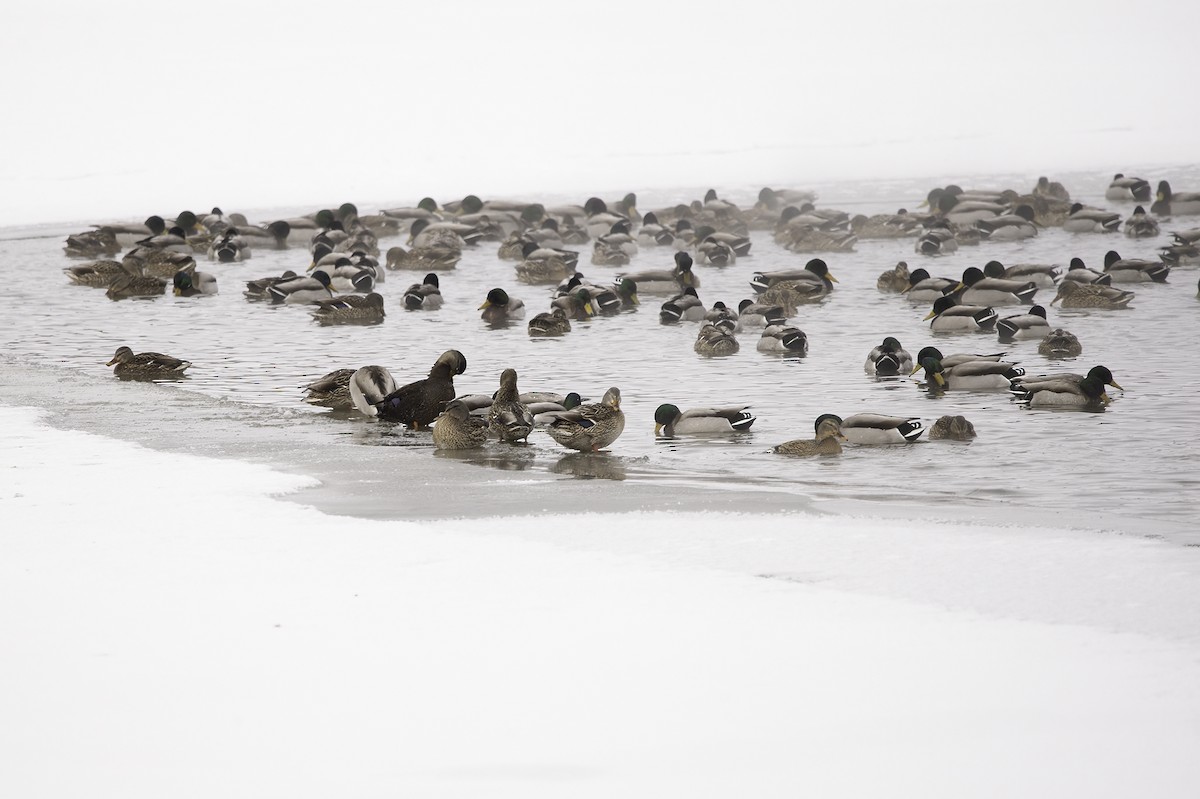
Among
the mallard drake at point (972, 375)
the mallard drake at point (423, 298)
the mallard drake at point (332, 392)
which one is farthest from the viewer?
the mallard drake at point (423, 298)

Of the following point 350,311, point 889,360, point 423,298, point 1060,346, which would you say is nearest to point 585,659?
point 889,360

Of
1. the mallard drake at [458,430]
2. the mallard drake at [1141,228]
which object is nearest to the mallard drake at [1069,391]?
the mallard drake at [458,430]

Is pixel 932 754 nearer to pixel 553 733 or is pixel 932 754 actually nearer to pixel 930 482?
pixel 553 733

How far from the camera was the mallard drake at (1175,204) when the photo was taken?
32.6 m

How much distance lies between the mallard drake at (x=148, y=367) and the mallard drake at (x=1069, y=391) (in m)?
8.02

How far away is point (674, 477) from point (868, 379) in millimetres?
5213

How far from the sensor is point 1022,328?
17.1 m

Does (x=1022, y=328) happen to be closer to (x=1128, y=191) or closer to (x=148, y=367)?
(x=148, y=367)

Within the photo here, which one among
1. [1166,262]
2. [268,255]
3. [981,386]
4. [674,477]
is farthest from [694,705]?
[268,255]

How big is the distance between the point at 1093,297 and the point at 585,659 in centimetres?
1559

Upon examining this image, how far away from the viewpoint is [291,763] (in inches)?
185

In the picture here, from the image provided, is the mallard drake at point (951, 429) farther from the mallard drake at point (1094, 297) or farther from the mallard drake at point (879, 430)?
the mallard drake at point (1094, 297)

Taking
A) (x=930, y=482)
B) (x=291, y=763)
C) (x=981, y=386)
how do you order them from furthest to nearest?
(x=981, y=386) < (x=930, y=482) < (x=291, y=763)

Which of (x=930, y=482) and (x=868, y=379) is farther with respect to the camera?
(x=868, y=379)
